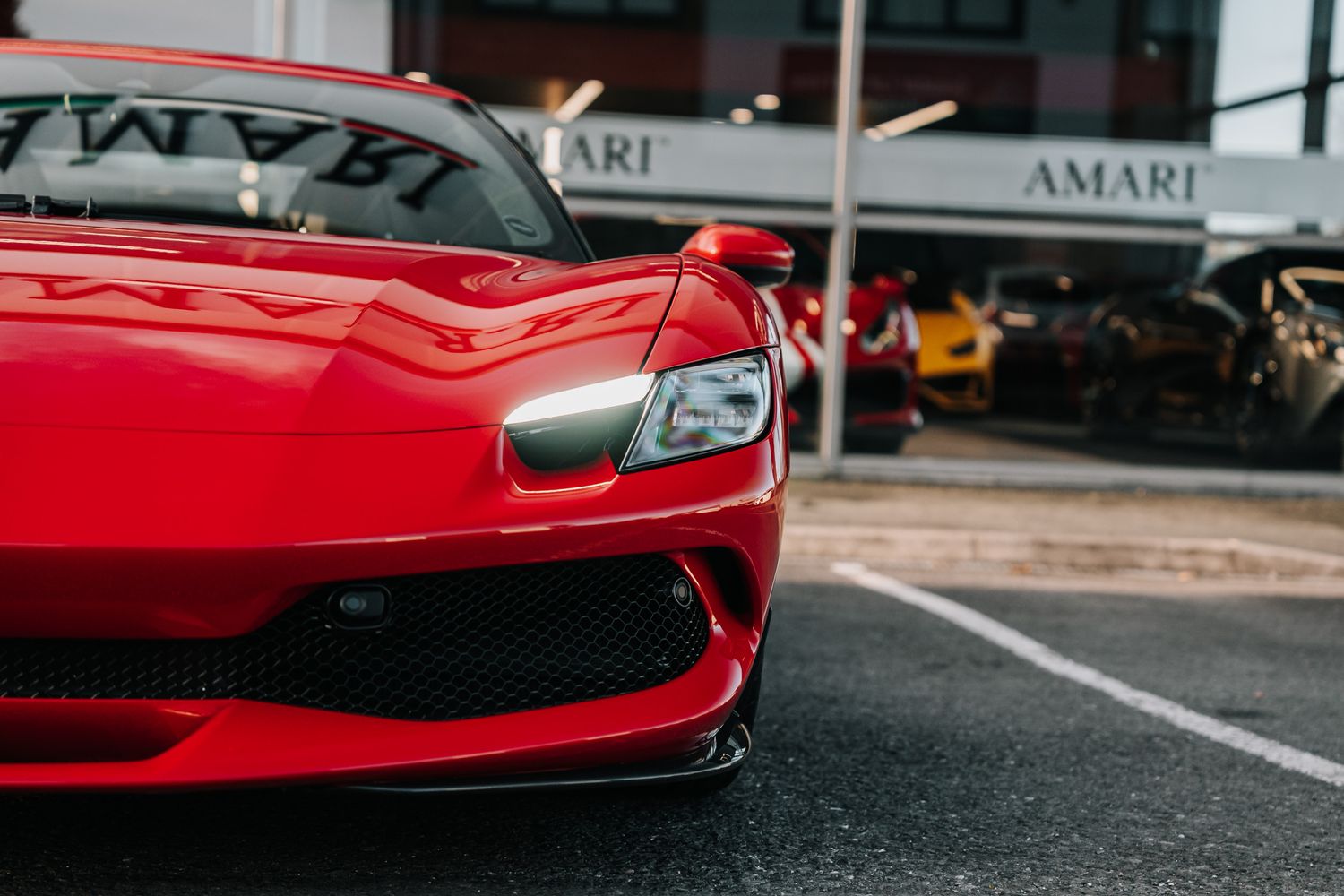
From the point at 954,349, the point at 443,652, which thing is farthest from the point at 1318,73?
the point at 443,652

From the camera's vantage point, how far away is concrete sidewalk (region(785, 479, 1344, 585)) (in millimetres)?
6613

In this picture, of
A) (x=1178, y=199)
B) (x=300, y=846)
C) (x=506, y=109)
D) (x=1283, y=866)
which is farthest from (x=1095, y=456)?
(x=300, y=846)

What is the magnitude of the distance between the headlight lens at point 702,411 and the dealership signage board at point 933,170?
684cm

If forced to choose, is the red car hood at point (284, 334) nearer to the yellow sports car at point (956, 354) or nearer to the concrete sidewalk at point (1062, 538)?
→ the concrete sidewalk at point (1062, 538)

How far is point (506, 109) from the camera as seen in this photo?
356 inches

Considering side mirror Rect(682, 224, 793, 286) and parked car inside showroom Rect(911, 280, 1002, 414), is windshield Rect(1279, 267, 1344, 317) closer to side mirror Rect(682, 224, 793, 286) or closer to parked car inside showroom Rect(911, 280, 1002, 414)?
parked car inside showroom Rect(911, 280, 1002, 414)

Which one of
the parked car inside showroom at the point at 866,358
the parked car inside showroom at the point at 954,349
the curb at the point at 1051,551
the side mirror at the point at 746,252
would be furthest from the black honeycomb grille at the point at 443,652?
the parked car inside showroom at the point at 954,349

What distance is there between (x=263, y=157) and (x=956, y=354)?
6956mm

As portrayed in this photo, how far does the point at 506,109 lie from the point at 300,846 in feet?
23.5

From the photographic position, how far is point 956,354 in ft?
31.8

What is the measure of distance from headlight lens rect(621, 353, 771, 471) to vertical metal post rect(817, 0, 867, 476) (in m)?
6.82

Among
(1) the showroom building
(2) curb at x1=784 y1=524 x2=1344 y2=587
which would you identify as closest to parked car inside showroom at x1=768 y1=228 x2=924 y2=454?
(1) the showroom building

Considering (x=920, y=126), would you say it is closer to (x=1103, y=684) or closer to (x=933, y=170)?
(x=933, y=170)

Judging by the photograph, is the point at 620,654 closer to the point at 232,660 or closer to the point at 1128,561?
the point at 232,660
